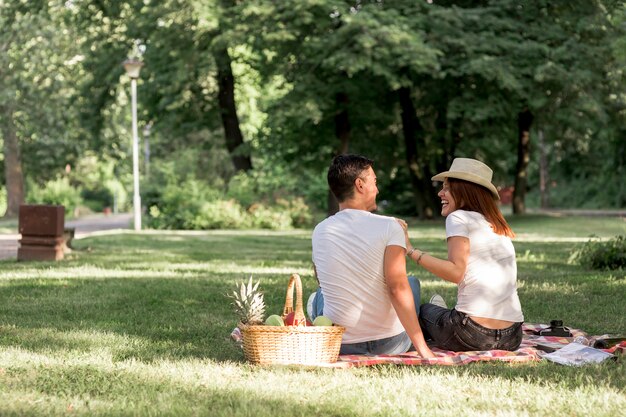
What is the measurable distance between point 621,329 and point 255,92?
142 ft

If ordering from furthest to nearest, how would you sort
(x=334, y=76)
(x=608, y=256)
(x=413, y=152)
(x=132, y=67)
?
(x=413, y=152)
(x=334, y=76)
(x=132, y=67)
(x=608, y=256)

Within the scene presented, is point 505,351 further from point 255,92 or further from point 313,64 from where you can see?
point 255,92

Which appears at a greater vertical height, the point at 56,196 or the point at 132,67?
the point at 132,67

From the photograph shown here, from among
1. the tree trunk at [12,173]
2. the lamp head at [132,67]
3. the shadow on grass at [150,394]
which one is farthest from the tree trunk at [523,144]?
the shadow on grass at [150,394]

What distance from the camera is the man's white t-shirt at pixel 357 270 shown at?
6.98 metres

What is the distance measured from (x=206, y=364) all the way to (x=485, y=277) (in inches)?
81.1

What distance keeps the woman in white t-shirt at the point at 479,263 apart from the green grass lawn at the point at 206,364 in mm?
430

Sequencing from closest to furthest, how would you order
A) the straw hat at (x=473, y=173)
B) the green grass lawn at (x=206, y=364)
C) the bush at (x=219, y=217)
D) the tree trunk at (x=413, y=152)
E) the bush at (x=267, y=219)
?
1. the green grass lawn at (x=206, y=364)
2. the straw hat at (x=473, y=173)
3. the bush at (x=219, y=217)
4. the bush at (x=267, y=219)
5. the tree trunk at (x=413, y=152)

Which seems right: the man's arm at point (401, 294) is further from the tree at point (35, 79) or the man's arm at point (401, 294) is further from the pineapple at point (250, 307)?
the tree at point (35, 79)

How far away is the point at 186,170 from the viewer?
120ft

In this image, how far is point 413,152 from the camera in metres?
35.7

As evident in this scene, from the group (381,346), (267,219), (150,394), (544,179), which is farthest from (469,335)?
(544,179)

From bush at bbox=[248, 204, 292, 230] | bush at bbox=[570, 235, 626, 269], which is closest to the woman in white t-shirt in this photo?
bush at bbox=[570, 235, 626, 269]

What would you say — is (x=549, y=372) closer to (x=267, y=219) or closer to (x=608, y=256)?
(x=608, y=256)
